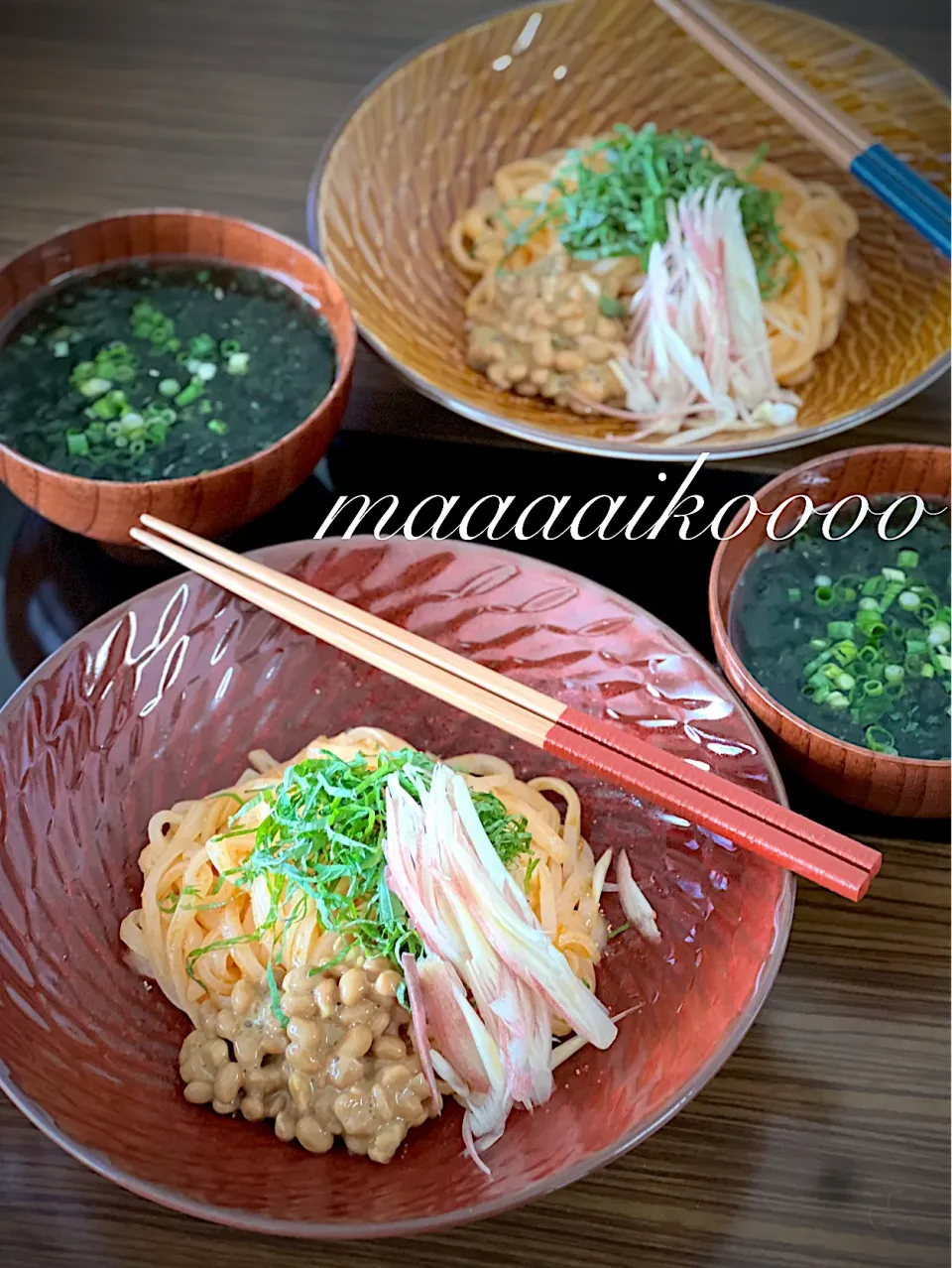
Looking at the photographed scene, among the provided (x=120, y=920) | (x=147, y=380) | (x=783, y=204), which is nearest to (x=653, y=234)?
(x=783, y=204)

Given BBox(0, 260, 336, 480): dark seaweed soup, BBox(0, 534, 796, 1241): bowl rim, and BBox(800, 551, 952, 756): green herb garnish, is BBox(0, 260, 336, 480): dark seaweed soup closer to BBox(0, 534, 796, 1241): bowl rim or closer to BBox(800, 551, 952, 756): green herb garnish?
BBox(800, 551, 952, 756): green herb garnish

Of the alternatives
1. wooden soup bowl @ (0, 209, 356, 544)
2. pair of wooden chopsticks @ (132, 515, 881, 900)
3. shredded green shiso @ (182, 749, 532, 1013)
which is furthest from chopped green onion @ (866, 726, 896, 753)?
wooden soup bowl @ (0, 209, 356, 544)

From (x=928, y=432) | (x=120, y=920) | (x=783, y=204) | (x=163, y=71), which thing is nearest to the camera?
(x=120, y=920)

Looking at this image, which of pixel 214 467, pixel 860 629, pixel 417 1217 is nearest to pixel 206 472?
pixel 214 467

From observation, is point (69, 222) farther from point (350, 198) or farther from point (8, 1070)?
point (8, 1070)

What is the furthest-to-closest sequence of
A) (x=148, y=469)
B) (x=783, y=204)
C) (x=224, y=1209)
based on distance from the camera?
(x=783, y=204), (x=148, y=469), (x=224, y=1209)

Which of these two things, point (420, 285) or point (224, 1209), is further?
point (420, 285)

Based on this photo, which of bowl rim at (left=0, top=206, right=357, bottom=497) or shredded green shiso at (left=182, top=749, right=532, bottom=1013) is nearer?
shredded green shiso at (left=182, top=749, right=532, bottom=1013)
